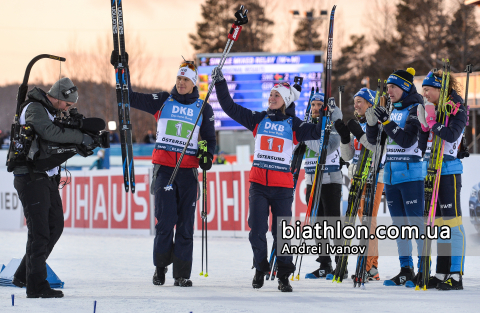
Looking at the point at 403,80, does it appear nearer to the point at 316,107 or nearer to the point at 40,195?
the point at 316,107

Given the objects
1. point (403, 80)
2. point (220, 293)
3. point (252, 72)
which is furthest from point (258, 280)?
point (252, 72)

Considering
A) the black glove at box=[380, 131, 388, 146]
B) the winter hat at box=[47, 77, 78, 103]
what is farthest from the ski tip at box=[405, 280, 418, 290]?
the winter hat at box=[47, 77, 78, 103]

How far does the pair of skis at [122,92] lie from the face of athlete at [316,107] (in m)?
1.98

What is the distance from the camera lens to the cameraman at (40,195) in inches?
191

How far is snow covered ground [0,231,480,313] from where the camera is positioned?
442 cm

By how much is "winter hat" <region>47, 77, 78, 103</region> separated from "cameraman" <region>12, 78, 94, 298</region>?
0.25 feet

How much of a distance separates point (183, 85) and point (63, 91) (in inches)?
43.3

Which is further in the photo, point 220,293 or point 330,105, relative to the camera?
point 330,105

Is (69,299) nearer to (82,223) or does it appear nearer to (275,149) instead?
(275,149)

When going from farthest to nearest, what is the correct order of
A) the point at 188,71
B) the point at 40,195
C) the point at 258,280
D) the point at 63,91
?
the point at 188,71
the point at 258,280
the point at 63,91
the point at 40,195

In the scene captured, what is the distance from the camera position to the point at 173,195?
220 inches

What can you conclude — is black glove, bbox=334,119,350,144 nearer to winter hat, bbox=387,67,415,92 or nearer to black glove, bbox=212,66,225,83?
winter hat, bbox=387,67,415,92

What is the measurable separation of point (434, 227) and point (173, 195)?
234cm

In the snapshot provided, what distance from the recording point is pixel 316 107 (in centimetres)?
648
